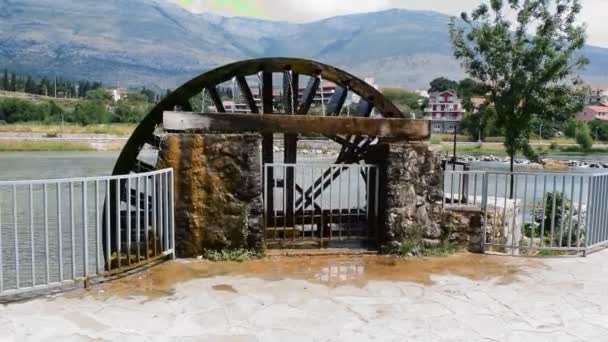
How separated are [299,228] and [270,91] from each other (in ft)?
7.85

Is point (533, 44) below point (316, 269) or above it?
above

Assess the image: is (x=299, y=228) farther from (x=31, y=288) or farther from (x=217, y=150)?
(x=31, y=288)

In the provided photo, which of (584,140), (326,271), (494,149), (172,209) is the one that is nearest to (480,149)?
(494,149)

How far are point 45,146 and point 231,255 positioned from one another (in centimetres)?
7410

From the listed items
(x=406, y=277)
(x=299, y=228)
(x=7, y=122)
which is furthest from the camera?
(x=7, y=122)

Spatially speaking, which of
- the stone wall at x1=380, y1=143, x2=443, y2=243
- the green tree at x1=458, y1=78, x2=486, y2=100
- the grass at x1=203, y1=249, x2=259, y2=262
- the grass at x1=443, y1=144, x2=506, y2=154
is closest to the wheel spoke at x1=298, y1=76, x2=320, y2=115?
the stone wall at x1=380, y1=143, x2=443, y2=243

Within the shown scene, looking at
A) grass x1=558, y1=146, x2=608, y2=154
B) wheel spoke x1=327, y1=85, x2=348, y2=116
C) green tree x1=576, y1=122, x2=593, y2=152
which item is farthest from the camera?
grass x1=558, y1=146, x2=608, y2=154

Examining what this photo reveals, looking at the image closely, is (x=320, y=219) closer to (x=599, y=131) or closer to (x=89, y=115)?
(x=89, y=115)

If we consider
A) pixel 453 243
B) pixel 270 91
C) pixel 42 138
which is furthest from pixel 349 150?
Answer: pixel 42 138

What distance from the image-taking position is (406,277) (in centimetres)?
582

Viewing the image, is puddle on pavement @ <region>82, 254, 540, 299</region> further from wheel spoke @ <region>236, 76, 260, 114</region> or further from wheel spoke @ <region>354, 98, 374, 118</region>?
wheel spoke @ <region>236, 76, 260, 114</region>

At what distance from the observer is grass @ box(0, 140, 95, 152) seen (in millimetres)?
71375

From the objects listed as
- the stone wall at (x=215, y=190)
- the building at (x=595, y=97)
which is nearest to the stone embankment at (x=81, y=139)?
the building at (x=595, y=97)

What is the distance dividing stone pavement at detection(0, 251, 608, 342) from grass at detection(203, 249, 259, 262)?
157mm
